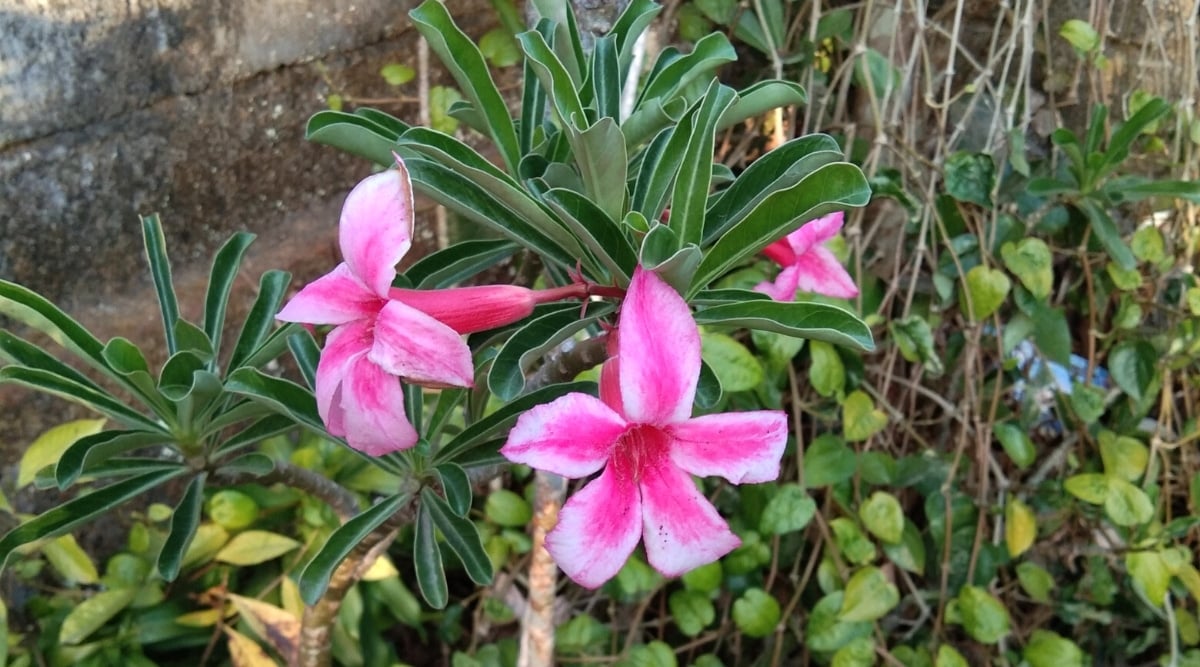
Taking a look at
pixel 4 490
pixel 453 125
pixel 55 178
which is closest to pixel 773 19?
pixel 453 125

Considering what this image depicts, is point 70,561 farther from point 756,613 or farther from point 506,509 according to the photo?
point 756,613

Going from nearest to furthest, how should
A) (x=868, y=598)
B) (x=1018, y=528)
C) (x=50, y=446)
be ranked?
1. (x=50, y=446)
2. (x=868, y=598)
3. (x=1018, y=528)

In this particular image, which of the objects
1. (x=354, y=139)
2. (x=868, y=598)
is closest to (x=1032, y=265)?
(x=868, y=598)

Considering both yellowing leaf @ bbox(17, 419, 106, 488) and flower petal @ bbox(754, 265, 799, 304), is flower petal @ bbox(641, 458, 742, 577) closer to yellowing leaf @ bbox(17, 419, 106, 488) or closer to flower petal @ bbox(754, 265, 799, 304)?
flower petal @ bbox(754, 265, 799, 304)

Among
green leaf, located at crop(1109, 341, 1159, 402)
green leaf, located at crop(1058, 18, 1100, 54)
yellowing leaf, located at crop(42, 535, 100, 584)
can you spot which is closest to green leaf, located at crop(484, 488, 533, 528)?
yellowing leaf, located at crop(42, 535, 100, 584)

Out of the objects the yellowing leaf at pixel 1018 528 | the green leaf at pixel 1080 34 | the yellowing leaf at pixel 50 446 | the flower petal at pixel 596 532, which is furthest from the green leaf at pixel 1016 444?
the yellowing leaf at pixel 50 446

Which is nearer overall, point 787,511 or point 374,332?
point 374,332

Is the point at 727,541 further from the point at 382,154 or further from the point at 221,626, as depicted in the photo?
the point at 221,626

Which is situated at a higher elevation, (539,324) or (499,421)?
(539,324)
